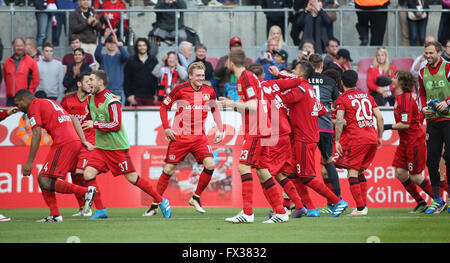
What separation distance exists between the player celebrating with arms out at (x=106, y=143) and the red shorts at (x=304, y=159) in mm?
2211

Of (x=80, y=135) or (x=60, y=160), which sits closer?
(x=60, y=160)

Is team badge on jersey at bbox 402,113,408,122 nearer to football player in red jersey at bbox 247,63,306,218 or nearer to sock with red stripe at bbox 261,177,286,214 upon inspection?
football player in red jersey at bbox 247,63,306,218

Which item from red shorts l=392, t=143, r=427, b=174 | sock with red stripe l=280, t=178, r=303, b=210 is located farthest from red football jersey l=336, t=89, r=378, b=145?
sock with red stripe l=280, t=178, r=303, b=210

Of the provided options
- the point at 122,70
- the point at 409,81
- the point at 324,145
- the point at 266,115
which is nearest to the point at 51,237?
the point at 266,115

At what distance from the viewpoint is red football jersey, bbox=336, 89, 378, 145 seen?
474 inches

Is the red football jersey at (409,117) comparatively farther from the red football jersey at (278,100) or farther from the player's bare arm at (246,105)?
the player's bare arm at (246,105)

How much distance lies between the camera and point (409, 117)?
41.5 feet

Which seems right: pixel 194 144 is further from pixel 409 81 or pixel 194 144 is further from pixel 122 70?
pixel 122 70

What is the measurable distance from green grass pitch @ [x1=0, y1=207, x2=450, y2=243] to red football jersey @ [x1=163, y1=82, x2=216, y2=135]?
1.53 meters

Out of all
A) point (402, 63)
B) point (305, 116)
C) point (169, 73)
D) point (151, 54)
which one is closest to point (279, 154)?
point (305, 116)

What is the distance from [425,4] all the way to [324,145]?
884 centimetres

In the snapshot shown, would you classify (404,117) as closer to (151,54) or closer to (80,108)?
(80,108)

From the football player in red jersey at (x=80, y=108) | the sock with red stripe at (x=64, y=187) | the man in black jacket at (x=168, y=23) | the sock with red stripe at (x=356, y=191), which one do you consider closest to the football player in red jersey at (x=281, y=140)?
the sock with red stripe at (x=356, y=191)

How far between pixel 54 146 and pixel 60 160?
27 cm
